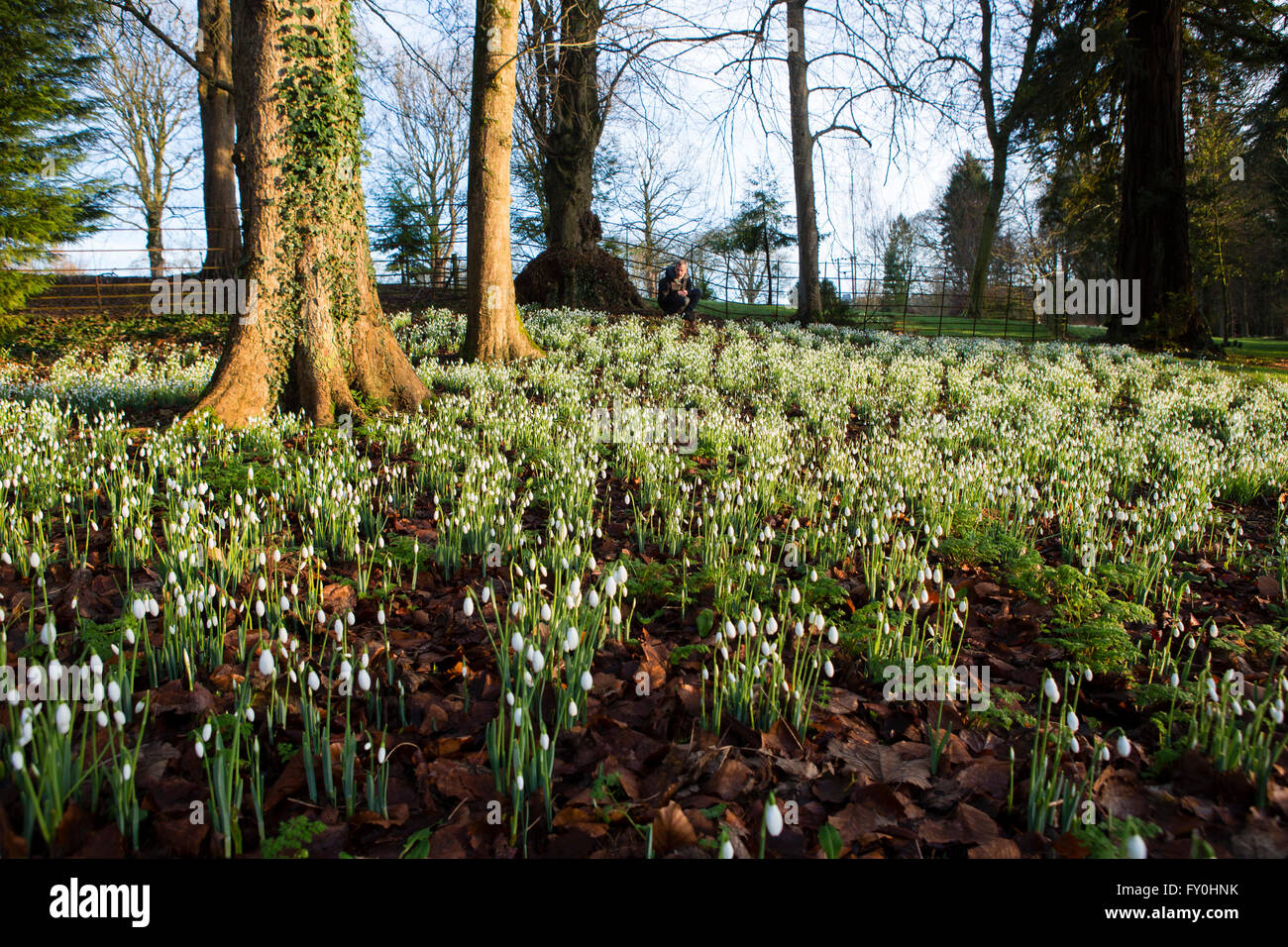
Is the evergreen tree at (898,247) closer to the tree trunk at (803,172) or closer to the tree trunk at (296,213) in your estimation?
the tree trunk at (803,172)

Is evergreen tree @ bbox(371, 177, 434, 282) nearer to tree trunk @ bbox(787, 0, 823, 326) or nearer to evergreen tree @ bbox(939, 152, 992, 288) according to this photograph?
tree trunk @ bbox(787, 0, 823, 326)

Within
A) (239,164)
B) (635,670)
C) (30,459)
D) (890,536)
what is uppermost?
(239,164)

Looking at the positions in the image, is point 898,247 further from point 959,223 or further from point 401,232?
point 401,232

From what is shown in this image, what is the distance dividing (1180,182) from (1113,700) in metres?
18.7

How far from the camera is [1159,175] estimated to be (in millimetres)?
16391

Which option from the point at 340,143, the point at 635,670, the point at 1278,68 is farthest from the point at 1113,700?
the point at 1278,68

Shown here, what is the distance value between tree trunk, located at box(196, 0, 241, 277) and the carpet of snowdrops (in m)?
13.3

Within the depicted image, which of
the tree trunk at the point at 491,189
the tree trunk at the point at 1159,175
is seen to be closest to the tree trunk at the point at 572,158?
the tree trunk at the point at 491,189

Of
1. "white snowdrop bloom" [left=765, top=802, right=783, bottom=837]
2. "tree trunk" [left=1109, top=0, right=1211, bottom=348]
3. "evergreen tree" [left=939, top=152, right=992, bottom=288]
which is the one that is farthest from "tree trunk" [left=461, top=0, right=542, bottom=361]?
"evergreen tree" [left=939, top=152, right=992, bottom=288]

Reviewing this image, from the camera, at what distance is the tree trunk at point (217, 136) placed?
16.7 meters

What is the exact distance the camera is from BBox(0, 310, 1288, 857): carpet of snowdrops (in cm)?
196

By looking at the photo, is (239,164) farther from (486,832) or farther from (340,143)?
(486,832)

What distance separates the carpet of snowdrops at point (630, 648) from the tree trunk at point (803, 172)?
13.7 meters

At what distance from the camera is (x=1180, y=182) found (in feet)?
53.8
